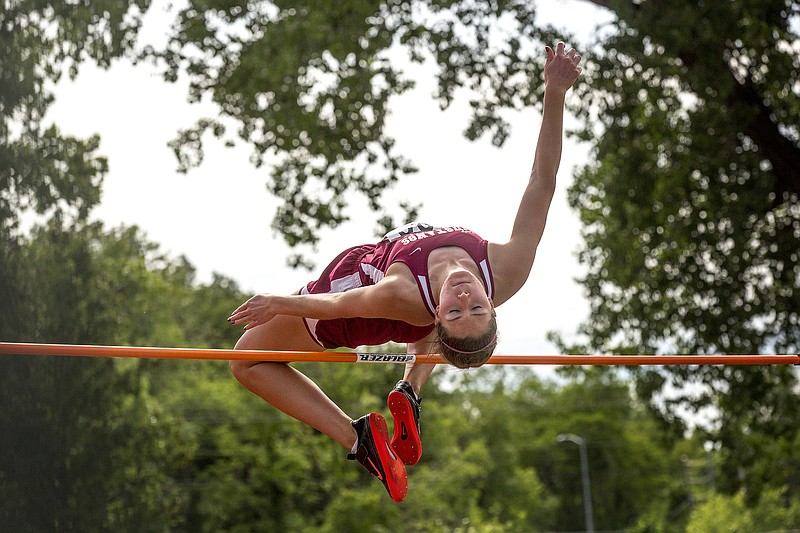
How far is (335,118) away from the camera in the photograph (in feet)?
34.9

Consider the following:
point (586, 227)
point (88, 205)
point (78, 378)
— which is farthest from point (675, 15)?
point (78, 378)

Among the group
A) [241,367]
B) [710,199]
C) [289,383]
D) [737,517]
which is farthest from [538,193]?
[737,517]

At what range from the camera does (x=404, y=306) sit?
4234 mm

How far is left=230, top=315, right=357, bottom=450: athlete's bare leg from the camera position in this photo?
4.71m

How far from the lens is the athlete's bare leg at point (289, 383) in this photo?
4.71 metres

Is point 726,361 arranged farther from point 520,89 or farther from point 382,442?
point 520,89

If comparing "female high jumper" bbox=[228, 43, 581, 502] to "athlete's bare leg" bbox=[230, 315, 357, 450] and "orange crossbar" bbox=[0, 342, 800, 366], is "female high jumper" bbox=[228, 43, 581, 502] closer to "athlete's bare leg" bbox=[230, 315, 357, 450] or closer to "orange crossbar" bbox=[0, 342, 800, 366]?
"athlete's bare leg" bbox=[230, 315, 357, 450]

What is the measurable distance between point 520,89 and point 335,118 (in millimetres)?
1850

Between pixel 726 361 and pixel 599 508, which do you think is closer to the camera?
pixel 726 361

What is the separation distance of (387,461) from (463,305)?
35.2 inches

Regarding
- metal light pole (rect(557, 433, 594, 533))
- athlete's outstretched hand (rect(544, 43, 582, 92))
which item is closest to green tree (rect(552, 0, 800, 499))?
athlete's outstretched hand (rect(544, 43, 582, 92))

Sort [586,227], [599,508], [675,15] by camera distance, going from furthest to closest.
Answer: [599,508], [586,227], [675,15]

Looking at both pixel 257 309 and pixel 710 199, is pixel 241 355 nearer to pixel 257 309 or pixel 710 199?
pixel 257 309

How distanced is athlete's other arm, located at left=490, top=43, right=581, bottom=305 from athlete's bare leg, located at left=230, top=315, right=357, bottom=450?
0.90 metres
